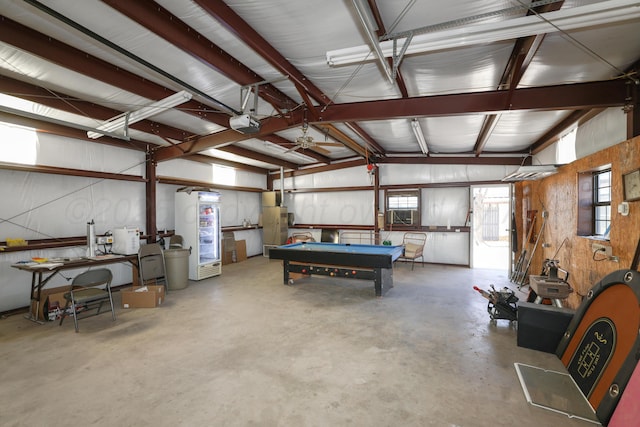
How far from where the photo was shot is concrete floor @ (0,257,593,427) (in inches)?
86.4

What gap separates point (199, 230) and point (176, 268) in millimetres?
1176

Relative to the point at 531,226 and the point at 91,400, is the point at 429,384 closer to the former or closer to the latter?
the point at 91,400

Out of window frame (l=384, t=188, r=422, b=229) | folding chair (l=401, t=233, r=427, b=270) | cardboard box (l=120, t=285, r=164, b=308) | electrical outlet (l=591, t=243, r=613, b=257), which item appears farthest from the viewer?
window frame (l=384, t=188, r=422, b=229)

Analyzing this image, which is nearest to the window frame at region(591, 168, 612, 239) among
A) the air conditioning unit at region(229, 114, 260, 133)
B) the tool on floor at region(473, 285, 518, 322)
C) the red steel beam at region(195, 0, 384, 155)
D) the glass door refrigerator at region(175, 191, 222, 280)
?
the tool on floor at region(473, 285, 518, 322)

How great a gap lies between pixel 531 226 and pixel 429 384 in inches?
184

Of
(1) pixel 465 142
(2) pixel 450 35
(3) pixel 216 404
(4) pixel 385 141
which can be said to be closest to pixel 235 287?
(3) pixel 216 404

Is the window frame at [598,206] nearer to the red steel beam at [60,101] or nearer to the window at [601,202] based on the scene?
the window at [601,202]

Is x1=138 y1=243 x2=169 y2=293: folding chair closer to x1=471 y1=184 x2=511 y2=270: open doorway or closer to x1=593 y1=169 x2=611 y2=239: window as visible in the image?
x1=593 y1=169 x2=611 y2=239: window

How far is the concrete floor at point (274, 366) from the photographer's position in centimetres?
220

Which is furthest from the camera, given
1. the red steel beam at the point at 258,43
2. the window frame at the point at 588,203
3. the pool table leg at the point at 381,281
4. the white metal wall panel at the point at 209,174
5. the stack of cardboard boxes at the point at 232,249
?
the stack of cardboard boxes at the point at 232,249

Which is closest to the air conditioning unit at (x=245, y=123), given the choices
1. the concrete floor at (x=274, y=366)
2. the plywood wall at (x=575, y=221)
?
the concrete floor at (x=274, y=366)

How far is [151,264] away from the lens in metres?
5.61

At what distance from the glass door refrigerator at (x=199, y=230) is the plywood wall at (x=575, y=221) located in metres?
6.83

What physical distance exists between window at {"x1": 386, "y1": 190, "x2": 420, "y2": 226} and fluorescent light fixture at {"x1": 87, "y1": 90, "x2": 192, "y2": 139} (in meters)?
6.12
